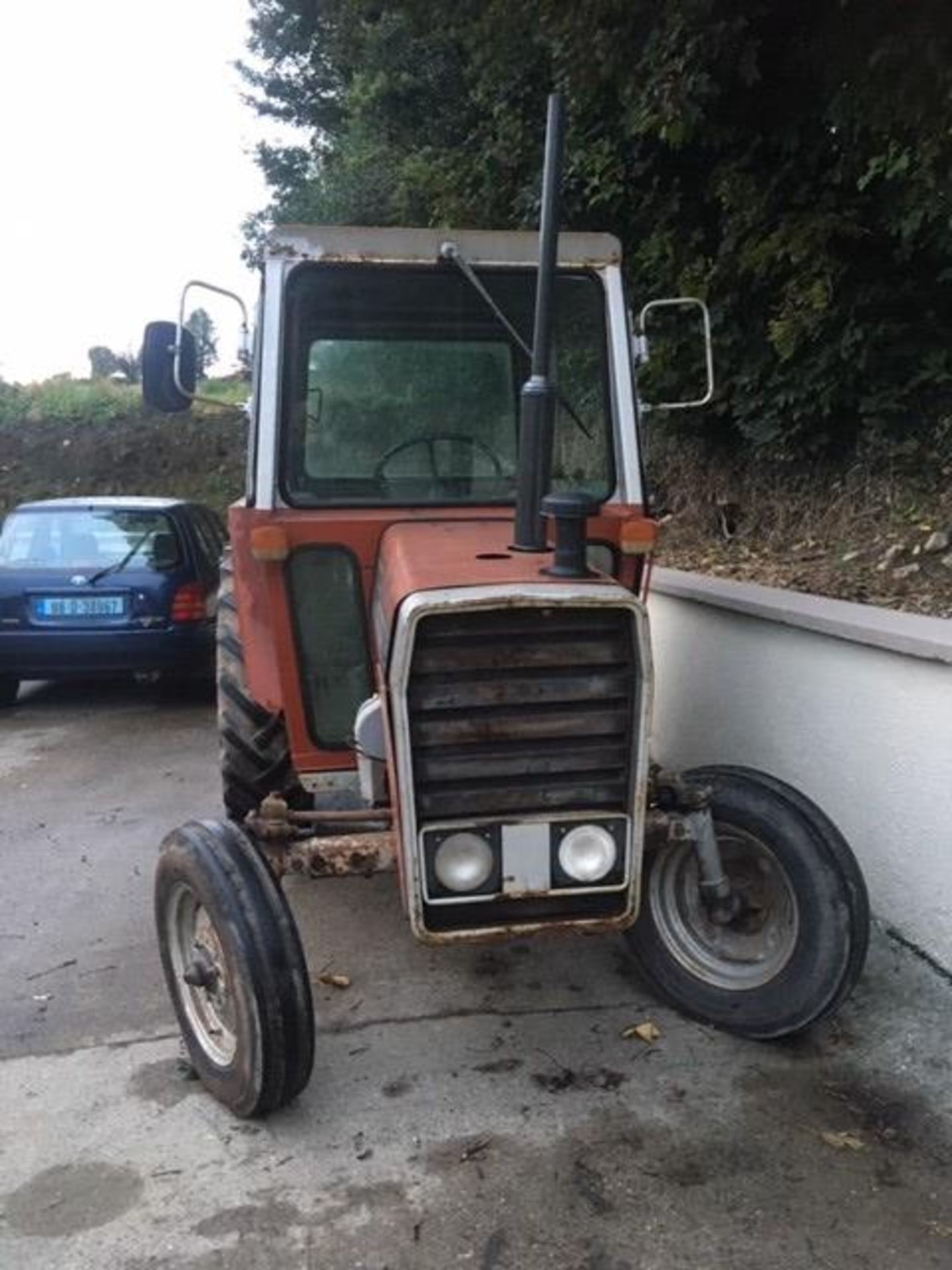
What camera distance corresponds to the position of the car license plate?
7.82 m

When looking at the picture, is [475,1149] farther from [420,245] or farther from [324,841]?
[420,245]

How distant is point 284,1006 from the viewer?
2.92m

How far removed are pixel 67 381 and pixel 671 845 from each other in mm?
23250

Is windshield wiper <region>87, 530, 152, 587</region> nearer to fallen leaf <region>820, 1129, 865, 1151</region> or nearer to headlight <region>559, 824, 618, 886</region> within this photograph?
headlight <region>559, 824, 618, 886</region>

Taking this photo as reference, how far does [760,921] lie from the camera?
361cm

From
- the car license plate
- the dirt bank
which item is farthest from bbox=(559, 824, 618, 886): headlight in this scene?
the dirt bank

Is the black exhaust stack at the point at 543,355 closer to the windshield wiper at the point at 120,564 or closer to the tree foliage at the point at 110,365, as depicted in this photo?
the windshield wiper at the point at 120,564

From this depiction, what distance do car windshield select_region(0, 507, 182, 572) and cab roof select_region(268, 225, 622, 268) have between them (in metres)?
4.51

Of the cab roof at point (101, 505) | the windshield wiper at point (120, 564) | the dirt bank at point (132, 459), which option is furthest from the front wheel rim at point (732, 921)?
the dirt bank at point (132, 459)

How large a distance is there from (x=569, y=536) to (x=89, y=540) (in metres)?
5.91

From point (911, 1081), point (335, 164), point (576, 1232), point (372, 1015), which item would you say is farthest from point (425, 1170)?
point (335, 164)

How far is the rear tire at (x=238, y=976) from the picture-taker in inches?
115

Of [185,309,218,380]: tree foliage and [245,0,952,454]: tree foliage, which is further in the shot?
[245,0,952,454]: tree foliage

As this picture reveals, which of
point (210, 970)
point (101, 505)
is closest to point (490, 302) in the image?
point (210, 970)
